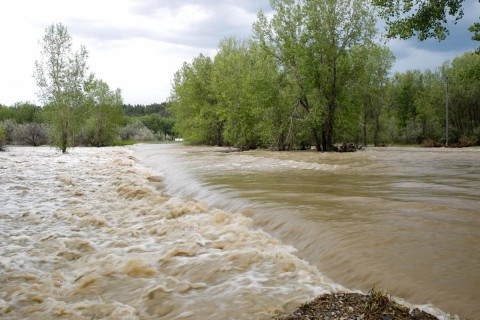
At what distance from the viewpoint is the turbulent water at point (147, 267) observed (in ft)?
10.7

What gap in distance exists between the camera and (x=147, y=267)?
4223 mm

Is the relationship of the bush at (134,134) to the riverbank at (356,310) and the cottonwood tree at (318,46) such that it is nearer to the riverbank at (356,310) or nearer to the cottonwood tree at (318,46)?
the cottonwood tree at (318,46)

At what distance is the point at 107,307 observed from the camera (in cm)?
330

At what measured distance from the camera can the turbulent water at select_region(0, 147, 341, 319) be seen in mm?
3264

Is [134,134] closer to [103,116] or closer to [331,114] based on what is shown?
[103,116]

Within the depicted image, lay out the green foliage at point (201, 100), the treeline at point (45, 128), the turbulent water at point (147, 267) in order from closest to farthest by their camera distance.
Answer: the turbulent water at point (147, 267), the green foliage at point (201, 100), the treeline at point (45, 128)

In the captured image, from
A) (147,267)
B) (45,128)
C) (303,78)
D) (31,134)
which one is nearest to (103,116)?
(45,128)

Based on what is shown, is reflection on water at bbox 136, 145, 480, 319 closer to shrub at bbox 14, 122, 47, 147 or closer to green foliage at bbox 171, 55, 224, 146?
green foliage at bbox 171, 55, 224, 146

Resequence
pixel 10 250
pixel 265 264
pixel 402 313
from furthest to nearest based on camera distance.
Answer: pixel 10 250, pixel 265 264, pixel 402 313

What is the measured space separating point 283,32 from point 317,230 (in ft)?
81.2

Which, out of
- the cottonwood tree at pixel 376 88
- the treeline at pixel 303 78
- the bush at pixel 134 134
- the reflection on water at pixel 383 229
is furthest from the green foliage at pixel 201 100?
the bush at pixel 134 134

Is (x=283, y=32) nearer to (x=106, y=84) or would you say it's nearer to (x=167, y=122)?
(x=106, y=84)

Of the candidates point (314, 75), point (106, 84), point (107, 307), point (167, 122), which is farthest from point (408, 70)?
point (167, 122)

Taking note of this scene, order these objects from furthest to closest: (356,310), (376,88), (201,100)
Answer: (376,88) → (201,100) → (356,310)
